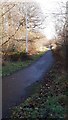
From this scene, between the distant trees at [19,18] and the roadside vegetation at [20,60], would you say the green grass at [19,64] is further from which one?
the distant trees at [19,18]

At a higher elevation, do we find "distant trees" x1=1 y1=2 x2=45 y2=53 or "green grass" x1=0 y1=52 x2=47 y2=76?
"distant trees" x1=1 y1=2 x2=45 y2=53

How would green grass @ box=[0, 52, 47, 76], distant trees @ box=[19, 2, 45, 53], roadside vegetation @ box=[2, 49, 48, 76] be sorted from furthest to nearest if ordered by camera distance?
distant trees @ box=[19, 2, 45, 53]
roadside vegetation @ box=[2, 49, 48, 76]
green grass @ box=[0, 52, 47, 76]

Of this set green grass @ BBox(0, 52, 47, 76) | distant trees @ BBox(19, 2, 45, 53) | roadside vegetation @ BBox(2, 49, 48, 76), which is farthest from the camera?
distant trees @ BBox(19, 2, 45, 53)

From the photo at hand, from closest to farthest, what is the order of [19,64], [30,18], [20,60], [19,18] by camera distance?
[19,64] < [19,18] < [30,18] < [20,60]

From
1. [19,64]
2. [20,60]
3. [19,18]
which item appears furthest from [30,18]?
[19,64]

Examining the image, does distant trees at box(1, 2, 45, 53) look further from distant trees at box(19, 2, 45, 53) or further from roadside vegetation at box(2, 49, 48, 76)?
roadside vegetation at box(2, 49, 48, 76)

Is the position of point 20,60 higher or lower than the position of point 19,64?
lower

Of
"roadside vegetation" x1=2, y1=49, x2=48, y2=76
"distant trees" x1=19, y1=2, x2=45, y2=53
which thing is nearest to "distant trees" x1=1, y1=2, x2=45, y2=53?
"distant trees" x1=19, y1=2, x2=45, y2=53

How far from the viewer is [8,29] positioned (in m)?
16.8

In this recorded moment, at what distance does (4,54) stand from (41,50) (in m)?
5.61

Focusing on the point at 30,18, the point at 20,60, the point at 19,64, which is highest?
the point at 30,18

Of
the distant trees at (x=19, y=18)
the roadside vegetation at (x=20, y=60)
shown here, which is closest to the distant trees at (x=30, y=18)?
the distant trees at (x=19, y=18)

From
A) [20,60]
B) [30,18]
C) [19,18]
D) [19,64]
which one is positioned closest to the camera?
[19,64]

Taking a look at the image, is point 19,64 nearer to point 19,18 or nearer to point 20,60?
point 20,60
